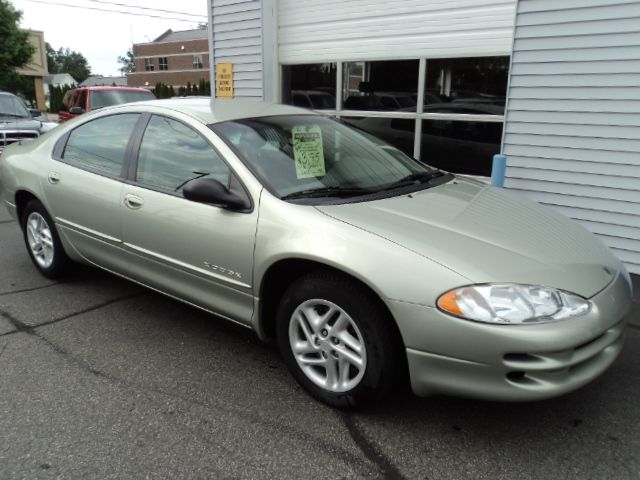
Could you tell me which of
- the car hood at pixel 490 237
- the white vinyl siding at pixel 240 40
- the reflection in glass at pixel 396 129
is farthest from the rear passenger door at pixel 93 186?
the white vinyl siding at pixel 240 40

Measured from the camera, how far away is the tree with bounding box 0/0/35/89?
102 feet

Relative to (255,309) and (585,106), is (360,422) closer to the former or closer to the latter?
(255,309)

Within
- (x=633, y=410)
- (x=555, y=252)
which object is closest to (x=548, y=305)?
(x=555, y=252)

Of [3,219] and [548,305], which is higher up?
[548,305]

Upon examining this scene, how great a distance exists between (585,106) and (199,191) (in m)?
3.80

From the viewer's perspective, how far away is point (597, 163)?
496 centimetres

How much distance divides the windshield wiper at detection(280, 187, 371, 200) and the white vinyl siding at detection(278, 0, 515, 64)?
3557 millimetres

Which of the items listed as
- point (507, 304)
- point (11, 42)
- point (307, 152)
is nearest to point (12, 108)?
point (307, 152)

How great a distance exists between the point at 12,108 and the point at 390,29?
24.3 ft

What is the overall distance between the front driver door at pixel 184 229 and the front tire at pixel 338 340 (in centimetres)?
32

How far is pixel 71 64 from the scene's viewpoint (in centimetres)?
13200

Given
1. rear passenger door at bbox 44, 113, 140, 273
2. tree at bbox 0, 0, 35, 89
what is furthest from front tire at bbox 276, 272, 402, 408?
tree at bbox 0, 0, 35, 89

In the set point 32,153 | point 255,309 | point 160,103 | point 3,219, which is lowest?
point 3,219

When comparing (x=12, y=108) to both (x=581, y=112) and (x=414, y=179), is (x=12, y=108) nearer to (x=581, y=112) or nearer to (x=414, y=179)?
(x=414, y=179)
